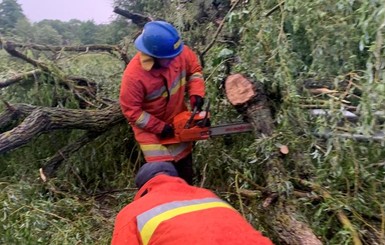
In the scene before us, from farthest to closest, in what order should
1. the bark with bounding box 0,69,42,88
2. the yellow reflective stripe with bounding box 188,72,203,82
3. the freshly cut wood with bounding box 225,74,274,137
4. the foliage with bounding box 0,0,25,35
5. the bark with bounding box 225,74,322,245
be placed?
the foliage with bounding box 0,0,25,35 → the bark with bounding box 0,69,42,88 → the yellow reflective stripe with bounding box 188,72,203,82 → the freshly cut wood with bounding box 225,74,274,137 → the bark with bounding box 225,74,322,245

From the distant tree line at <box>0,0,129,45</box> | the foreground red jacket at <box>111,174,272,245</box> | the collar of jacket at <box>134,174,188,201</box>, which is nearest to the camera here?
the foreground red jacket at <box>111,174,272,245</box>

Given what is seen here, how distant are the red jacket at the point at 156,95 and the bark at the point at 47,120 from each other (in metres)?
0.46

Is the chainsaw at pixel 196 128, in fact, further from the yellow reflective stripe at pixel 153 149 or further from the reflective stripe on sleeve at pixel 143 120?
the reflective stripe on sleeve at pixel 143 120

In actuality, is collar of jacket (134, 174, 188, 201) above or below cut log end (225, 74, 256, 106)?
above

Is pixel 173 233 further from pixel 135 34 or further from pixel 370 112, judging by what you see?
pixel 135 34

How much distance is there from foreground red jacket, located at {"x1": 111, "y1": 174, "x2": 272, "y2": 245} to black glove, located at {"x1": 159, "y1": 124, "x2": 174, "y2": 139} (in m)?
1.44

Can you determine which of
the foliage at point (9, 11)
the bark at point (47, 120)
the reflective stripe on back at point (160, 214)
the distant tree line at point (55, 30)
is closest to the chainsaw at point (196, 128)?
the bark at point (47, 120)

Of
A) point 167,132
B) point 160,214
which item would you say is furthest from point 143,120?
point 160,214

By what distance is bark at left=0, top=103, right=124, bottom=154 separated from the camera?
317 cm

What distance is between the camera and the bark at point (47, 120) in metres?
3.17

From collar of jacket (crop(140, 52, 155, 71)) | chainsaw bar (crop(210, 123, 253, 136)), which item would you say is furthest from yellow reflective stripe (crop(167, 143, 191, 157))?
collar of jacket (crop(140, 52, 155, 71))

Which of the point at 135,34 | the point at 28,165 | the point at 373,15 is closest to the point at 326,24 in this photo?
the point at 373,15

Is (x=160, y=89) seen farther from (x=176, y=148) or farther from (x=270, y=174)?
(x=270, y=174)

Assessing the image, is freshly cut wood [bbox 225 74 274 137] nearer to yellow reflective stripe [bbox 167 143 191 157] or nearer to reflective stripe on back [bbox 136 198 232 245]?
yellow reflective stripe [bbox 167 143 191 157]
